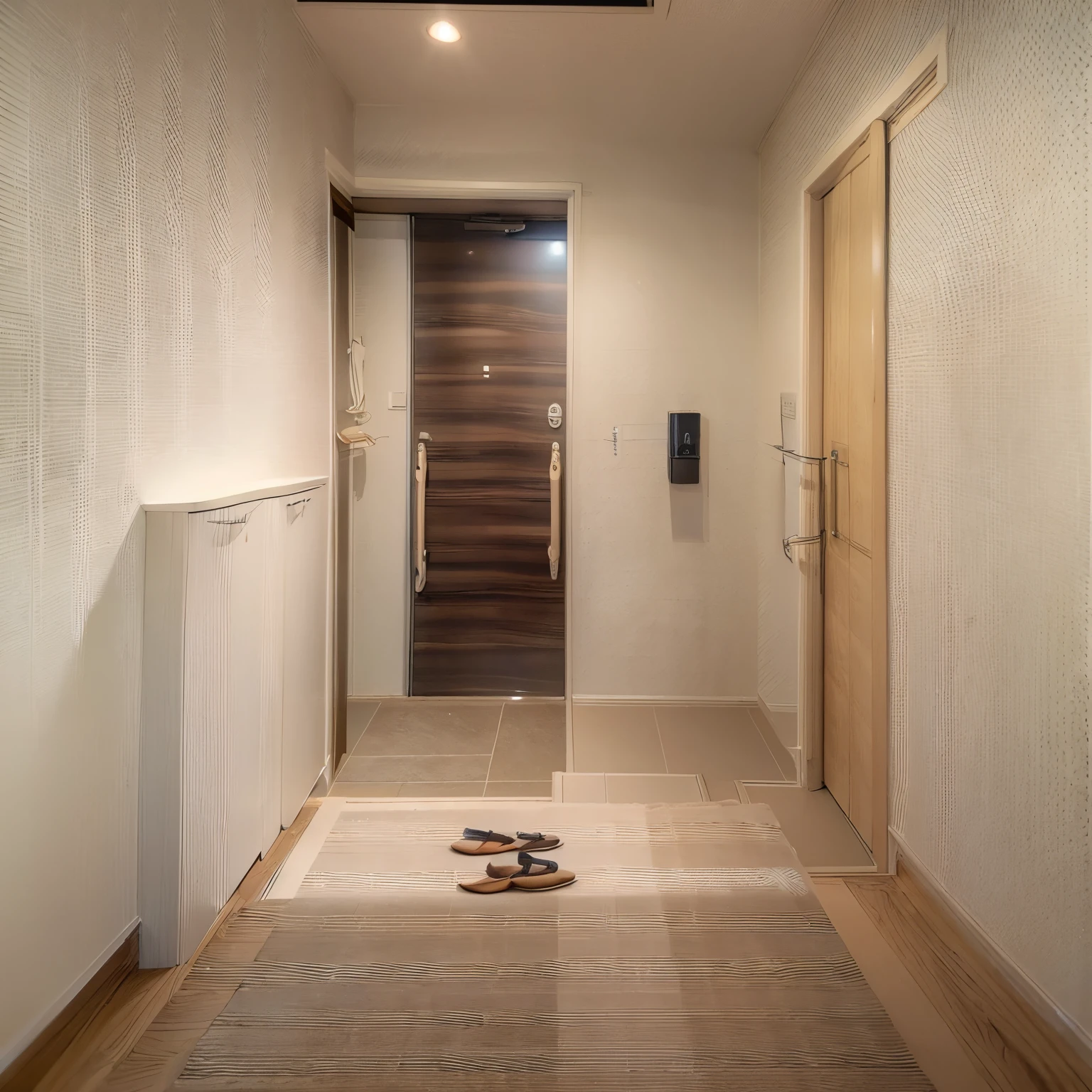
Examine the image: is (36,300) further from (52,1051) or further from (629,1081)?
(629,1081)

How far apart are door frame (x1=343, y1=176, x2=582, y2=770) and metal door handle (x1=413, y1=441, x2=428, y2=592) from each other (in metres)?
0.68

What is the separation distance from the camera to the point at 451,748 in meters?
3.04

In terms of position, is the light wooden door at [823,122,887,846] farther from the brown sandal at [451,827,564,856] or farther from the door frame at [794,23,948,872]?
the brown sandal at [451,827,564,856]

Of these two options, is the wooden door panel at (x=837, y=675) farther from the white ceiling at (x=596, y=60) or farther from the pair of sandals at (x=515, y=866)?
the white ceiling at (x=596, y=60)

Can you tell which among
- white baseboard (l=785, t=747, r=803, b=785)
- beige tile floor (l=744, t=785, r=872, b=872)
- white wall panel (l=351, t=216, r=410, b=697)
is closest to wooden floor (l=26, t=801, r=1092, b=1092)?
beige tile floor (l=744, t=785, r=872, b=872)

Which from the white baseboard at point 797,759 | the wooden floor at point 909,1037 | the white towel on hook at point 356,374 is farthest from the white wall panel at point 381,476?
the wooden floor at point 909,1037

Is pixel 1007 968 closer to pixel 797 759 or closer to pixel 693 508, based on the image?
pixel 797 759

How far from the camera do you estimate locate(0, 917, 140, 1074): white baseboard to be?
122 cm

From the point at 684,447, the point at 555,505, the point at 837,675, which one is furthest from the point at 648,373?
the point at 837,675

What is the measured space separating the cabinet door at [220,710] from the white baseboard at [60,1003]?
0.39 feet

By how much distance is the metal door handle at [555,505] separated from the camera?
11.8 feet

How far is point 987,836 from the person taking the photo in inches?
62.7

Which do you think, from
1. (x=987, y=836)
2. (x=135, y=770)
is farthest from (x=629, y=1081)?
(x=135, y=770)

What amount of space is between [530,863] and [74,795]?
34.6 inches
